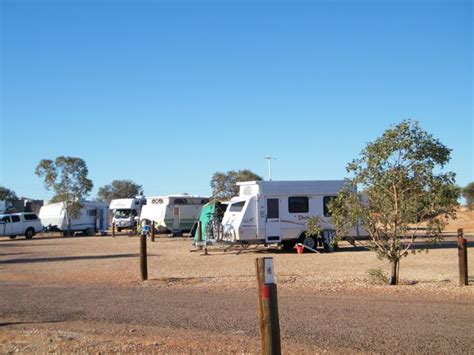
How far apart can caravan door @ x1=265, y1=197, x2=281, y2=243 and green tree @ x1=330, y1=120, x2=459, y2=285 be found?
10.0 m

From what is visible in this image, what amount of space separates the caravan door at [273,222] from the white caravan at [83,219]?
25879 millimetres

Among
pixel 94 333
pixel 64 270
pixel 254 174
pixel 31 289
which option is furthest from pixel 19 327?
pixel 254 174

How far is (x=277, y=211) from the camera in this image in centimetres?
2308

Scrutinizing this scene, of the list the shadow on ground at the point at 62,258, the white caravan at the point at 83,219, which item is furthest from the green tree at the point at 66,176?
the shadow on ground at the point at 62,258

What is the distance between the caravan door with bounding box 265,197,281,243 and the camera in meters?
22.8

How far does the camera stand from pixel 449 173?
1224cm

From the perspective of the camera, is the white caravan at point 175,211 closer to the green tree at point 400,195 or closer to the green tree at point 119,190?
the green tree at point 400,195

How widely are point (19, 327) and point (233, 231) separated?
47.0 feet

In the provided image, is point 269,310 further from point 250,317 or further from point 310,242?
point 310,242

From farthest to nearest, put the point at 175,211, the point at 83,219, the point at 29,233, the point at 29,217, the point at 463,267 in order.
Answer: the point at 83,219 < the point at 29,217 < the point at 29,233 < the point at 175,211 < the point at 463,267

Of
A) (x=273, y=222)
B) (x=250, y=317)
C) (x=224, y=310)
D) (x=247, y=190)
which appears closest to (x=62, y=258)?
(x=247, y=190)

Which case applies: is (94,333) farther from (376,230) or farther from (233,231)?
(233,231)

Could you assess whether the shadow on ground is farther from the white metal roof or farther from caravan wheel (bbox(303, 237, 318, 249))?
caravan wheel (bbox(303, 237, 318, 249))

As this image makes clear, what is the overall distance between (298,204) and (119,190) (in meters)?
81.7
